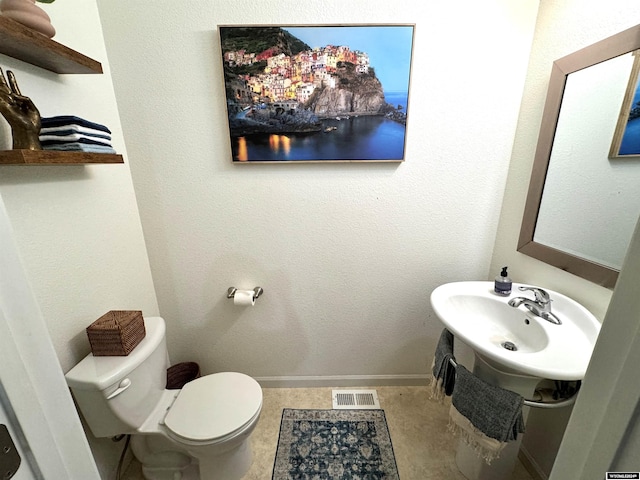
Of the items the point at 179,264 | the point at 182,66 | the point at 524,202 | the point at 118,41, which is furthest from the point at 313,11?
the point at 179,264

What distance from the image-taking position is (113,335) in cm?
102

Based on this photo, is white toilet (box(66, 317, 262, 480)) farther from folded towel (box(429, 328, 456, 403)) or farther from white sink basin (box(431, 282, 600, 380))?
white sink basin (box(431, 282, 600, 380))

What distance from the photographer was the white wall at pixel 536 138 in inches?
37.8

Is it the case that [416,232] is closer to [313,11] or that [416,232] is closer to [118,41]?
[313,11]

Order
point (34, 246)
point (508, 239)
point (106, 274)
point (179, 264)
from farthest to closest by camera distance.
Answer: point (179, 264), point (508, 239), point (106, 274), point (34, 246)

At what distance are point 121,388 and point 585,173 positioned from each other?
1.96 m

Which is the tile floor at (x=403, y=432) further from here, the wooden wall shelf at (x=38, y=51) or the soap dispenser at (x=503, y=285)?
the wooden wall shelf at (x=38, y=51)

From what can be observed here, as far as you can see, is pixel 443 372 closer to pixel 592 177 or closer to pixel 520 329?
pixel 520 329

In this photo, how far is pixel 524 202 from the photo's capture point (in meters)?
1.28

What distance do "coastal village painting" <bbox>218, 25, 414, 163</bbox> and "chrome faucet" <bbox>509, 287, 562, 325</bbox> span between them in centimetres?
85

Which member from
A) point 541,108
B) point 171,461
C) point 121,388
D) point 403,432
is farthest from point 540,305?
point 171,461

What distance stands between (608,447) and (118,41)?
199cm

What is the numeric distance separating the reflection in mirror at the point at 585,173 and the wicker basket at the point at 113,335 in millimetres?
1781

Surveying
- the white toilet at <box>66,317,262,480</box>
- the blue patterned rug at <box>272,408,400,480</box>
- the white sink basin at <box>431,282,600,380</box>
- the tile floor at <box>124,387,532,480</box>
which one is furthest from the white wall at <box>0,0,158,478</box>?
the white sink basin at <box>431,282,600,380</box>
